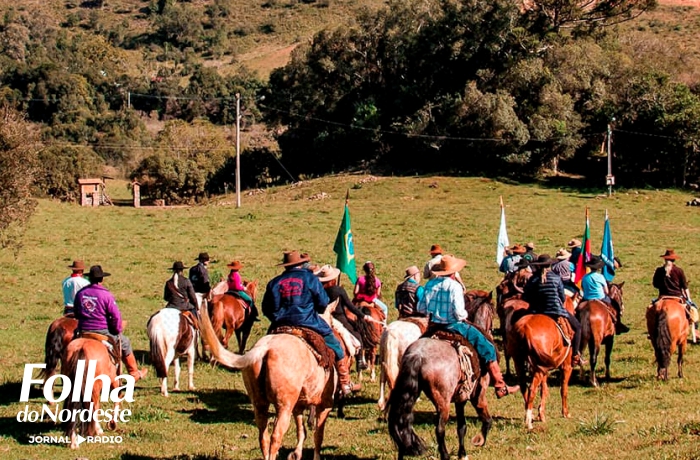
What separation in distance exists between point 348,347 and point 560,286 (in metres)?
3.60

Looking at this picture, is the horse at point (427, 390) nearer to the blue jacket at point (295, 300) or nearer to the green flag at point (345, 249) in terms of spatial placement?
the blue jacket at point (295, 300)

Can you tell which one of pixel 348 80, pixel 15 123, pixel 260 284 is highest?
pixel 348 80

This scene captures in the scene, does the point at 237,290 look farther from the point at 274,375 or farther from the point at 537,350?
the point at 274,375

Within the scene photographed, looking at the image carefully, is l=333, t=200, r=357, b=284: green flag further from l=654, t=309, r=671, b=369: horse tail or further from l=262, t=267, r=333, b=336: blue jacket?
l=262, t=267, r=333, b=336: blue jacket

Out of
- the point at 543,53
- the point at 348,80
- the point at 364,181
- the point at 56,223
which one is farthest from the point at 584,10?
the point at 56,223

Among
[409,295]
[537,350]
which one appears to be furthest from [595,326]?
[537,350]

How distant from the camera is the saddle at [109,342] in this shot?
1217 centimetres

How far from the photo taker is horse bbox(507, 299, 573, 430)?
42.1 ft

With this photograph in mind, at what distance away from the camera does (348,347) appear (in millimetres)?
13820

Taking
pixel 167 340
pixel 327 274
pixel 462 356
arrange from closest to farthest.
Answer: pixel 462 356, pixel 327 274, pixel 167 340

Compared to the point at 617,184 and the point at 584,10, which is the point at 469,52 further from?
the point at 617,184

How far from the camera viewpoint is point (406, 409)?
396 inches

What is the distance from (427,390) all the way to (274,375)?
6.27ft

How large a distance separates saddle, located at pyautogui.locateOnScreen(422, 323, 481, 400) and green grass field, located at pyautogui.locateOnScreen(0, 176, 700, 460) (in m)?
0.89
